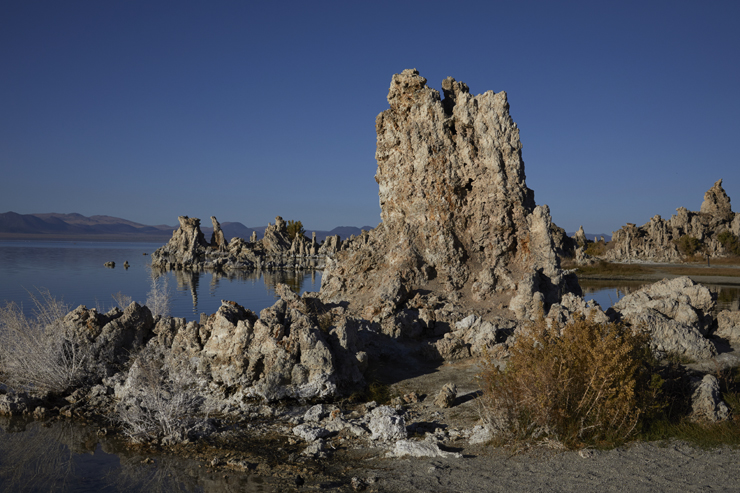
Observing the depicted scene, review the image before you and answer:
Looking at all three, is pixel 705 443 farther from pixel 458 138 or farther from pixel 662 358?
pixel 458 138

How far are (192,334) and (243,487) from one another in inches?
185

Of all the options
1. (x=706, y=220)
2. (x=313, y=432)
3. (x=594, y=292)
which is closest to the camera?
(x=313, y=432)

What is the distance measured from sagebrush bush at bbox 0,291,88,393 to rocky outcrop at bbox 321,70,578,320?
6999mm

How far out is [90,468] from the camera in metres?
6.40

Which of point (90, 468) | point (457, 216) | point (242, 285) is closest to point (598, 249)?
point (242, 285)

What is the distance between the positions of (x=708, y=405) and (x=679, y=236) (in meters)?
79.6

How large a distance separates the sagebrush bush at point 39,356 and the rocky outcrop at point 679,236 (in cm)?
7383

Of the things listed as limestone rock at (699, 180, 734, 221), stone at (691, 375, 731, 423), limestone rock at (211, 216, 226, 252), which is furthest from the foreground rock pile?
limestone rock at (699, 180, 734, 221)

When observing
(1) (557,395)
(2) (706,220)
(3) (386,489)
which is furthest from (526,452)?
(2) (706,220)

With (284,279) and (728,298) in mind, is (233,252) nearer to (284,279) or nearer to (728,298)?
(284,279)

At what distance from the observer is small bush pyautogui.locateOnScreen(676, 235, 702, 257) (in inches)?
2741

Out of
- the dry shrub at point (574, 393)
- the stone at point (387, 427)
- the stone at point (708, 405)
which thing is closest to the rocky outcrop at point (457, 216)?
the stone at point (387, 427)

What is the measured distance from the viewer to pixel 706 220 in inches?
3041

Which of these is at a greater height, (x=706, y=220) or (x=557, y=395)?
(x=706, y=220)
